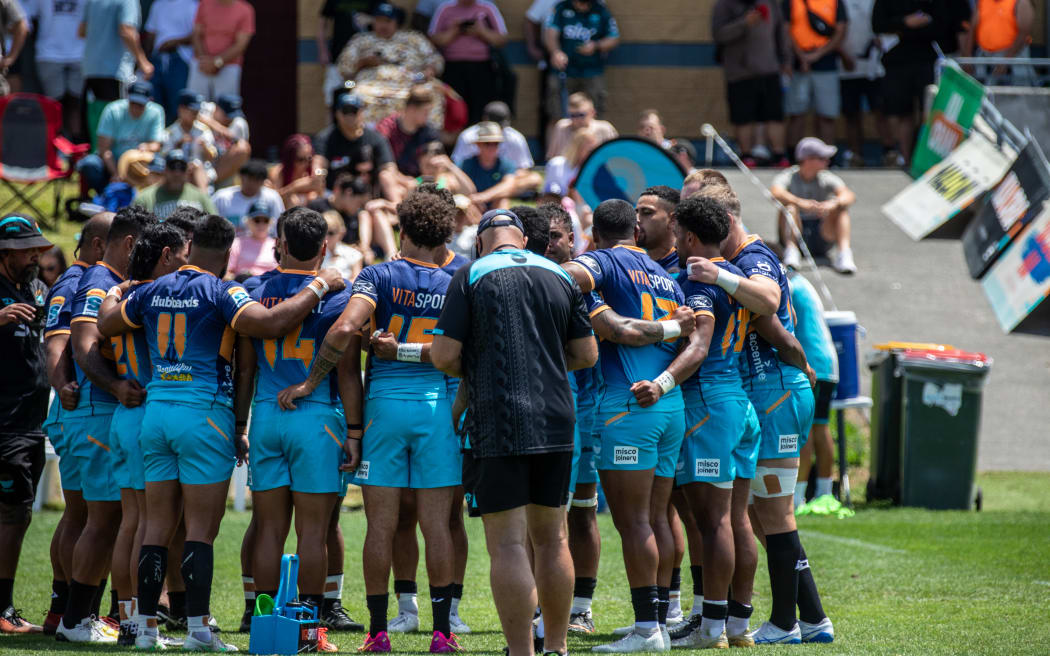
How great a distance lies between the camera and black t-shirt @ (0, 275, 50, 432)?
298 inches

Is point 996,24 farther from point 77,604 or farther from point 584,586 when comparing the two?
point 77,604

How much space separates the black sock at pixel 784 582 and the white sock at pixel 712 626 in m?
0.36

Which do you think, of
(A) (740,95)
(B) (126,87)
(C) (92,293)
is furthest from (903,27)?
(C) (92,293)

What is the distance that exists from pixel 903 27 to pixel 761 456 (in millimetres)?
12845

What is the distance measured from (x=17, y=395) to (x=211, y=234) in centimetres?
182

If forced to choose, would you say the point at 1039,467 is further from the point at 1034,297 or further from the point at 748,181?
the point at 748,181

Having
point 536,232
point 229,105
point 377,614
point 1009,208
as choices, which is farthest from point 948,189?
point 377,614

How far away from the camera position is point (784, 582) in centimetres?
674

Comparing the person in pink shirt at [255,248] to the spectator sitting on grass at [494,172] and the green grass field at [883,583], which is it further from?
the spectator sitting on grass at [494,172]

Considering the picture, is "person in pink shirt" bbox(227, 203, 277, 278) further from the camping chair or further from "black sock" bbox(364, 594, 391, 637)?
"black sock" bbox(364, 594, 391, 637)

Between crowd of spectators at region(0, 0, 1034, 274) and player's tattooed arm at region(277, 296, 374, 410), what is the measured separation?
6254 mm

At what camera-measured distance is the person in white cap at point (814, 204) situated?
15.2 metres

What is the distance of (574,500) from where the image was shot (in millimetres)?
7230

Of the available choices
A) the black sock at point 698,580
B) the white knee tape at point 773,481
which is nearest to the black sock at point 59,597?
the black sock at point 698,580
